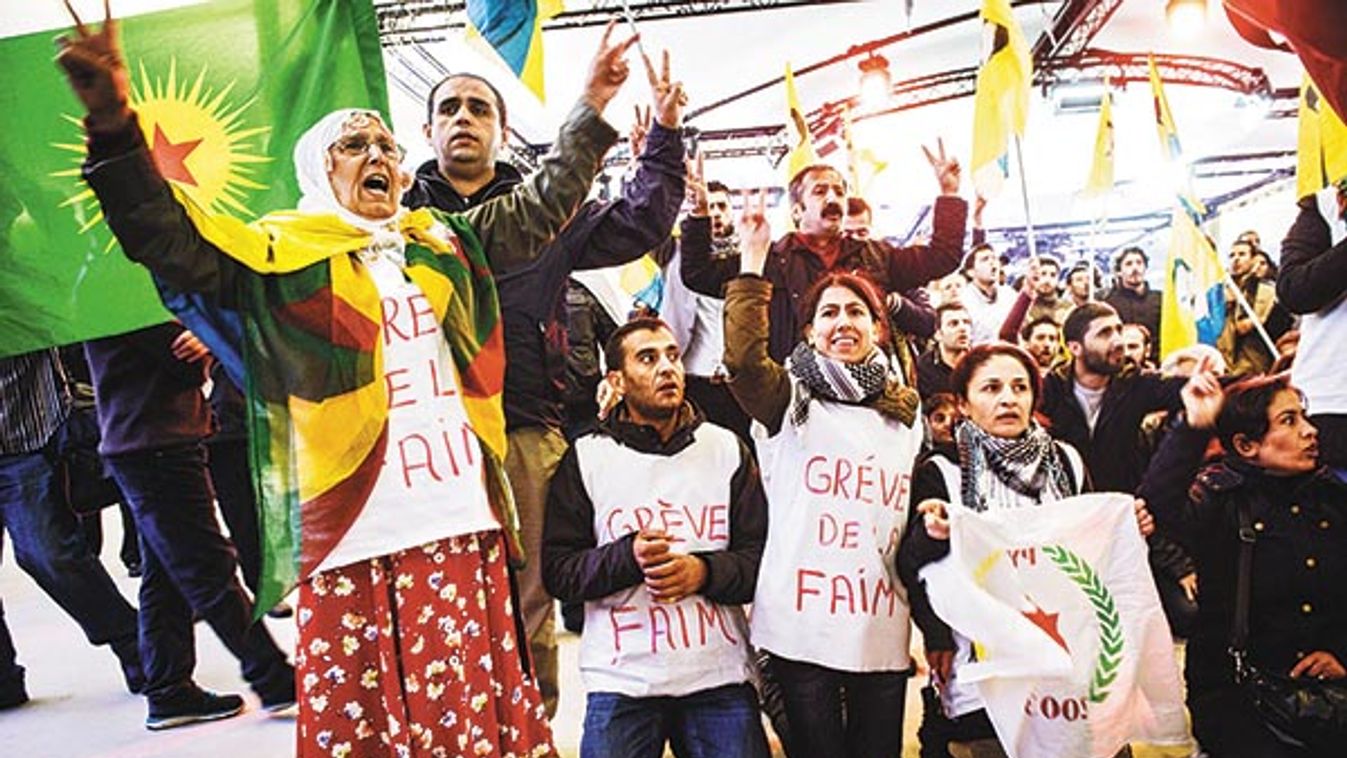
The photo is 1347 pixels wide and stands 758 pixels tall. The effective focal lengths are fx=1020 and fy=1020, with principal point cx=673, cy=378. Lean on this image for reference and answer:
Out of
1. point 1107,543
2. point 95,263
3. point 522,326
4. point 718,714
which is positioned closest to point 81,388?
point 95,263

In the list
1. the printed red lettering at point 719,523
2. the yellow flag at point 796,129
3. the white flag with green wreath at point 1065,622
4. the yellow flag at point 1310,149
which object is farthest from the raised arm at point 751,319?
the yellow flag at point 796,129

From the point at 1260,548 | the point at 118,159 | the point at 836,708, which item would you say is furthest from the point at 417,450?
the point at 1260,548

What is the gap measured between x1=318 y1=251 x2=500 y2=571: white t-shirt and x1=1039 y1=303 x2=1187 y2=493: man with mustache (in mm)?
2695

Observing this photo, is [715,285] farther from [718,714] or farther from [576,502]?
[718,714]

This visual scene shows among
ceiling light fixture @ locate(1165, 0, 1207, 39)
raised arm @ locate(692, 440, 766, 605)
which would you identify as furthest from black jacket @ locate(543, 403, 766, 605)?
ceiling light fixture @ locate(1165, 0, 1207, 39)

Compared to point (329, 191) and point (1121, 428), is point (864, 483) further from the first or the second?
point (1121, 428)

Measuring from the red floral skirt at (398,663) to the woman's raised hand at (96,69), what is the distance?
89 centimetres

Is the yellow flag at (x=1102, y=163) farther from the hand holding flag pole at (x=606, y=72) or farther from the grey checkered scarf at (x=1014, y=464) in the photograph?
the hand holding flag pole at (x=606, y=72)

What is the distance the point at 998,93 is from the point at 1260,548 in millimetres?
2309

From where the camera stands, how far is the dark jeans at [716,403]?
3918 mm

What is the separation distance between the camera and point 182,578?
3162 mm

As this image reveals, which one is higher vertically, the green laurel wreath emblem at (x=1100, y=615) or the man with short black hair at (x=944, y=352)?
the man with short black hair at (x=944, y=352)

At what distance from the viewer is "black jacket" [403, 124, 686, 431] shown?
8.50 feet

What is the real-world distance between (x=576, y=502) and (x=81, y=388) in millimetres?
2172
